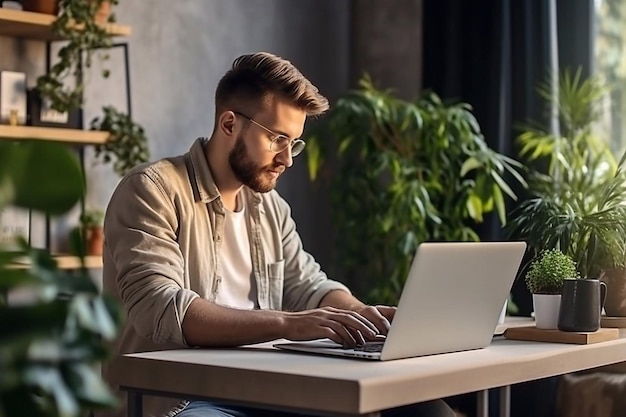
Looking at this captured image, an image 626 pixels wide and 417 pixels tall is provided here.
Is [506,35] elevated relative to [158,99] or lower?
elevated

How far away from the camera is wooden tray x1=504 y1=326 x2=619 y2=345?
212 centimetres

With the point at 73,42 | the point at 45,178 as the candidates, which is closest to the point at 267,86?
the point at 73,42

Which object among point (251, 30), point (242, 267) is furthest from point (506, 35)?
point (242, 267)

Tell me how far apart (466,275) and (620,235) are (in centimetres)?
67

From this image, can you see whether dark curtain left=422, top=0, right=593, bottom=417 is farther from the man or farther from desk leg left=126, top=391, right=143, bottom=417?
desk leg left=126, top=391, right=143, bottom=417

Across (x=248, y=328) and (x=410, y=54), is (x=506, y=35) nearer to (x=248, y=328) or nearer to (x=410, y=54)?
(x=410, y=54)

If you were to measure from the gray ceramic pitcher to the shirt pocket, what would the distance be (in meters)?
0.74

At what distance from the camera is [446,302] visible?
73.5 inches

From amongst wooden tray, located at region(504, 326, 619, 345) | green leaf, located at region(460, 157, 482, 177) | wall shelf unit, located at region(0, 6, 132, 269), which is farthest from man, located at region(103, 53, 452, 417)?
green leaf, located at region(460, 157, 482, 177)

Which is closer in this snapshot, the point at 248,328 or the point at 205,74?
the point at 248,328

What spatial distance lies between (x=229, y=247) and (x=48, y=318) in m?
1.73

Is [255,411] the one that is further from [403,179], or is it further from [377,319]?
[403,179]

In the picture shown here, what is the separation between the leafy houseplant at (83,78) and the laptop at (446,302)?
1.61m

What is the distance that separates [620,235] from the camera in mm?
2400
